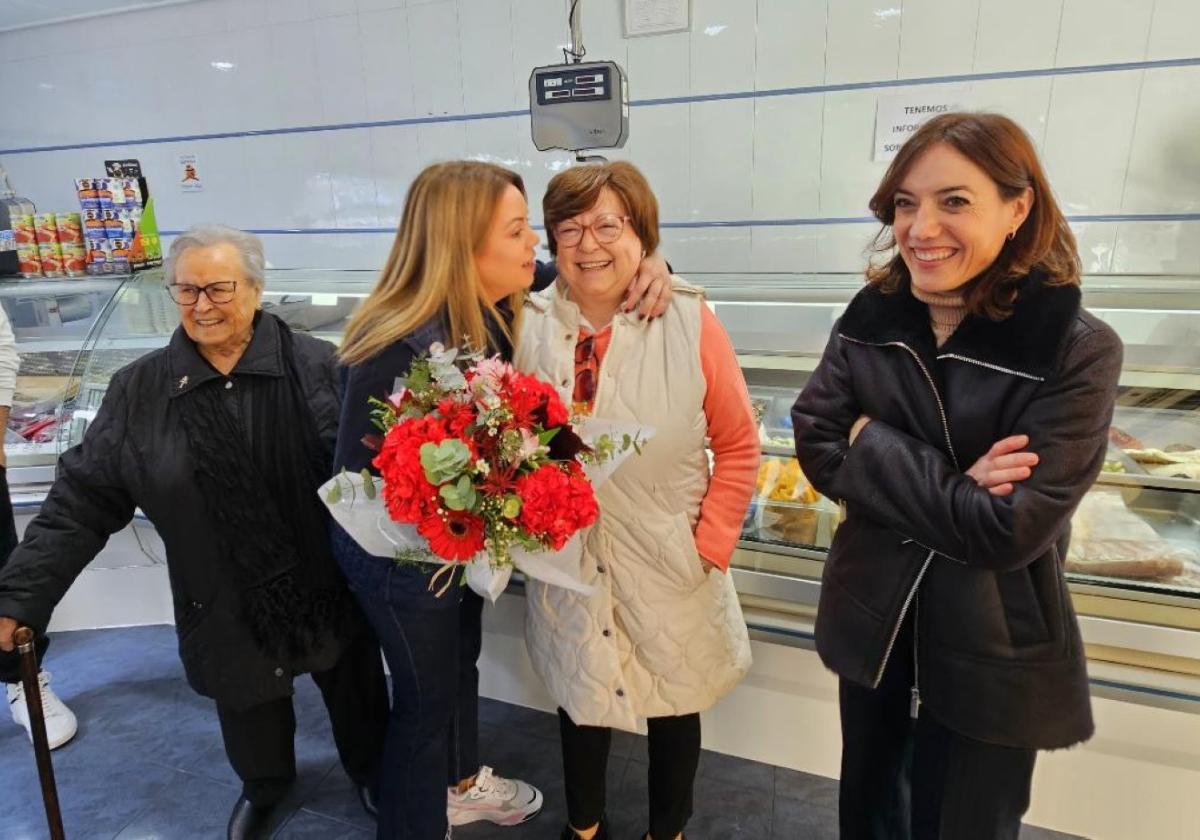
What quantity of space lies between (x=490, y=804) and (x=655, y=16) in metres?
3.39

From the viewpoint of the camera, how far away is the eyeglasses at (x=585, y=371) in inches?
67.8

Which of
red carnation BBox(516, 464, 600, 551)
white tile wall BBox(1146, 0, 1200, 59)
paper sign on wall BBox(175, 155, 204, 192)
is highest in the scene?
white tile wall BBox(1146, 0, 1200, 59)

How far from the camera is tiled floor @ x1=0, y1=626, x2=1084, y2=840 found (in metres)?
2.29

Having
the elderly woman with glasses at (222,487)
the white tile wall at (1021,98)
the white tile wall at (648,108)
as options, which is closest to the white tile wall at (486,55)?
the white tile wall at (648,108)

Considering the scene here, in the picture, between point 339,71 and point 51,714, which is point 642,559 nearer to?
point 51,714

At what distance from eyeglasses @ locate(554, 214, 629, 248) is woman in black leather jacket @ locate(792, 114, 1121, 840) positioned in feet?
1.71

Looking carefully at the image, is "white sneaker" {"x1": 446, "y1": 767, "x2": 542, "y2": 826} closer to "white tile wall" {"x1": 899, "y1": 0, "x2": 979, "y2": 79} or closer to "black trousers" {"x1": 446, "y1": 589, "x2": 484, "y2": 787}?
"black trousers" {"x1": 446, "y1": 589, "x2": 484, "y2": 787}

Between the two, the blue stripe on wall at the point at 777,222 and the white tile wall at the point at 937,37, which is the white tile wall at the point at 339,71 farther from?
the white tile wall at the point at 937,37

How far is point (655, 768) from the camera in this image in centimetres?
197

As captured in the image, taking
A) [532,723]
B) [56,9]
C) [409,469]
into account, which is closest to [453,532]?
[409,469]

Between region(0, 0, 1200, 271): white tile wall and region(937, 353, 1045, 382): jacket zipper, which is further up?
region(0, 0, 1200, 271): white tile wall

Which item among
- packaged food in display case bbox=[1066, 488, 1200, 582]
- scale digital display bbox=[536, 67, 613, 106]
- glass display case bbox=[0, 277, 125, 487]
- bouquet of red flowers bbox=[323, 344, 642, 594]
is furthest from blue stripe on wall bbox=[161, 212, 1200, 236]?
bouquet of red flowers bbox=[323, 344, 642, 594]

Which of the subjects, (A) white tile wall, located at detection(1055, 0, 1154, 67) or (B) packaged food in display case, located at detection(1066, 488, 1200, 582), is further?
(A) white tile wall, located at detection(1055, 0, 1154, 67)

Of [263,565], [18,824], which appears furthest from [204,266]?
[18,824]
